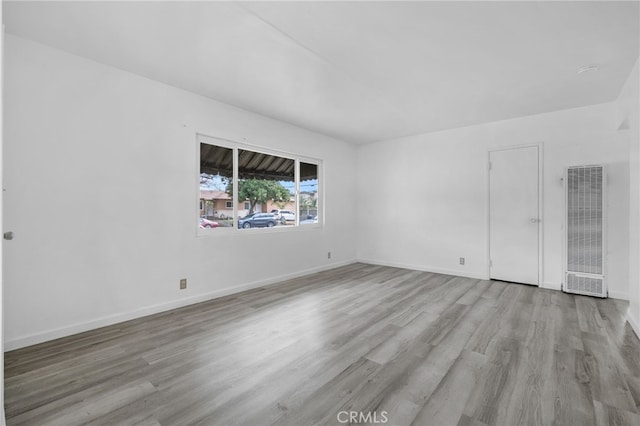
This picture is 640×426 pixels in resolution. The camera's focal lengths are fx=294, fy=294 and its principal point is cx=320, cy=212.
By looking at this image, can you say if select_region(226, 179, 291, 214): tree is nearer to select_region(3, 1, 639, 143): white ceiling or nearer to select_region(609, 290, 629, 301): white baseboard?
select_region(3, 1, 639, 143): white ceiling

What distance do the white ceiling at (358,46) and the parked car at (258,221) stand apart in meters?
1.55

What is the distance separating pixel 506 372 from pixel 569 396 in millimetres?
339

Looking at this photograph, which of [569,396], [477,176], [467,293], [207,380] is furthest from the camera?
[477,176]

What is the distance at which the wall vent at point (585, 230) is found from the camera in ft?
12.2

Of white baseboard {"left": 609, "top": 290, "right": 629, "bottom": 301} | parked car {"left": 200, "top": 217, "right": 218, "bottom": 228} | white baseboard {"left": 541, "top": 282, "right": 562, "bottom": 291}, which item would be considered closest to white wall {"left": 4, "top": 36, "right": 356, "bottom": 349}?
parked car {"left": 200, "top": 217, "right": 218, "bottom": 228}

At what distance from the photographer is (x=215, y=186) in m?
3.84

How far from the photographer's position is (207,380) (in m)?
1.97

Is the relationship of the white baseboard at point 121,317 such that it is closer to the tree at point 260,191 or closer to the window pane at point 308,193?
the tree at point 260,191

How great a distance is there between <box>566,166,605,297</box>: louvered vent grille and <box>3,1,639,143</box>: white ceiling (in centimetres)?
102

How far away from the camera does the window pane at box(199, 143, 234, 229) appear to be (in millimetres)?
3711

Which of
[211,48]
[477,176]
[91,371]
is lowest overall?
[91,371]

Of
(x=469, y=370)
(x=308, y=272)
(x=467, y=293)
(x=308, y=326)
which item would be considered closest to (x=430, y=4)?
(x=469, y=370)

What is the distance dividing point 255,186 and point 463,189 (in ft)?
11.3

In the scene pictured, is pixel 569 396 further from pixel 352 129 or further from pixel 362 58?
pixel 352 129
